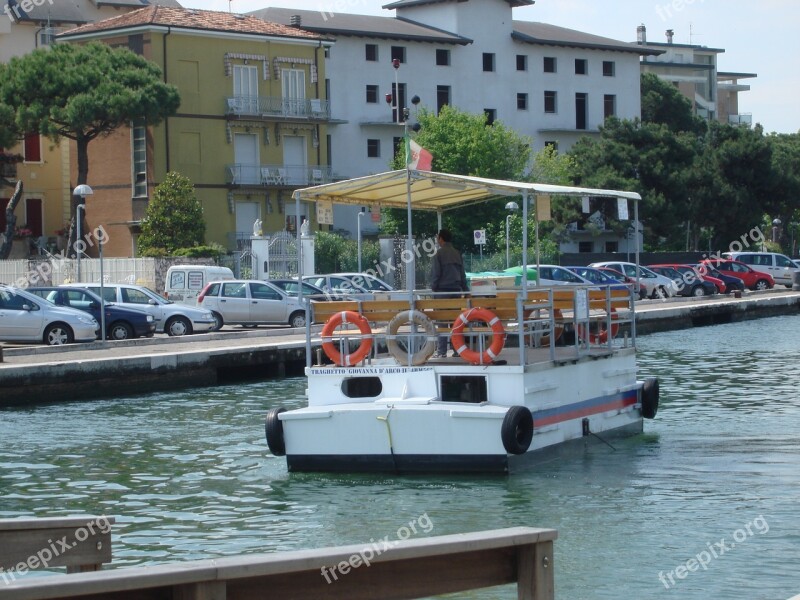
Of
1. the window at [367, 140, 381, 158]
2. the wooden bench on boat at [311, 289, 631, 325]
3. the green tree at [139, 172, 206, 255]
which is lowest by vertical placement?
the wooden bench on boat at [311, 289, 631, 325]

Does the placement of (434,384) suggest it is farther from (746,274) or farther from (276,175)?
(276,175)

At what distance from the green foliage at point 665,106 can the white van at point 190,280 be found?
190 ft

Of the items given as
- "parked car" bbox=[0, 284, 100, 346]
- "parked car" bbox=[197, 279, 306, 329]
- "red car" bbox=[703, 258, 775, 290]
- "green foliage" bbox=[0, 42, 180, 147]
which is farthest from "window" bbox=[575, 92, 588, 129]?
"parked car" bbox=[0, 284, 100, 346]

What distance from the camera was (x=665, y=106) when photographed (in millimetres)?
94562

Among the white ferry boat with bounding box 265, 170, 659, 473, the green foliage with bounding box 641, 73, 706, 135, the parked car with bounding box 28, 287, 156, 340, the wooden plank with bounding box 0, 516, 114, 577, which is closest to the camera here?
the wooden plank with bounding box 0, 516, 114, 577

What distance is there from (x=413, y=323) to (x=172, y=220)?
3979cm

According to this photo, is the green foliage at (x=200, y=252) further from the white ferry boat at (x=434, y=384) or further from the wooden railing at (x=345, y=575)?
the wooden railing at (x=345, y=575)

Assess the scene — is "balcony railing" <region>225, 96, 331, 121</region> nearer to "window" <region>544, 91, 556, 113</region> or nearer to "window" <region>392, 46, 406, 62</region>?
"window" <region>392, 46, 406, 62</region>

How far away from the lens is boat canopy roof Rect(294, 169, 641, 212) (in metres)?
16.0

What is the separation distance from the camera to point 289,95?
6450 centimetres

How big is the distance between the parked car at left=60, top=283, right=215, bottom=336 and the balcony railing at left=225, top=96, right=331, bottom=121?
2706 centimetres

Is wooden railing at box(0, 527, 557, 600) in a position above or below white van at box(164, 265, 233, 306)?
below

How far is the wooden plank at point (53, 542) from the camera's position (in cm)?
654

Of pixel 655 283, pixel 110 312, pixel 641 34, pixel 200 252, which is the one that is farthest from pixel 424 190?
pixel 641 34
